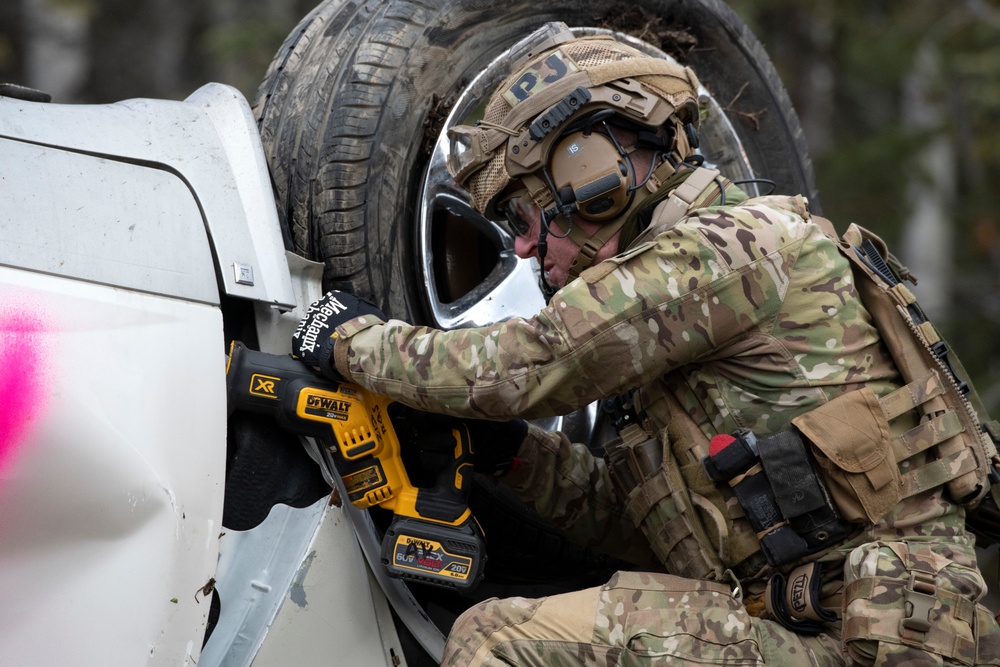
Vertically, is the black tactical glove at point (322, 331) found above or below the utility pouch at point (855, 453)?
above

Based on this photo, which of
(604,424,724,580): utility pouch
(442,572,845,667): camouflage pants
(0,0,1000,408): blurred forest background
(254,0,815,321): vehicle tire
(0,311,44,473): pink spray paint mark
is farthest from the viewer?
(0,0,1000,408): blurred forest background

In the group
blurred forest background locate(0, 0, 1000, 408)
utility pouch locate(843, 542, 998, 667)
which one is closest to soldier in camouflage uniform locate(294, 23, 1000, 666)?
utility pouch locate(843, 542, 998, 667)

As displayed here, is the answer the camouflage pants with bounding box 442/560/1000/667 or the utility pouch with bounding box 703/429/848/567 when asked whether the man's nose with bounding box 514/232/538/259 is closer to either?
the utility pouch with bounding box 703/429/848/567

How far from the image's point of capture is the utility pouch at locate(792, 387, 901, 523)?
2.38 metres

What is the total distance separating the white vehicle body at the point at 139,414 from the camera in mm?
1999

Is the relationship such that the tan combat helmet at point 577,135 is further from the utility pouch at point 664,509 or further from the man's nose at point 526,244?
the utility pouch at point 664,509

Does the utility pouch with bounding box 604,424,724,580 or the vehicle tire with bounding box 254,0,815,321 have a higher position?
the vehicle tire with bounding box 254,0,815,321

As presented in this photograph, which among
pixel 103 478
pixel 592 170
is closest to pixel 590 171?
pixel 592 170

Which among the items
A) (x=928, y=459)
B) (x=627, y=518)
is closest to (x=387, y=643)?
(x=627, y=518)

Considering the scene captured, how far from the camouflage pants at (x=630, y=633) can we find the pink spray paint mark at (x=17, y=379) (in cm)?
96

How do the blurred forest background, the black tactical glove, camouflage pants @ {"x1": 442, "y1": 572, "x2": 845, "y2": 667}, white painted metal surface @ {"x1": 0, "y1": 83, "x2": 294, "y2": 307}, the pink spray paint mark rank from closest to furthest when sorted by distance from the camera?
the pink spray paint mark, white painted metal surface @ {"x1": 0, "y1": 83, "x2": 294, "y2": 307}, camouflage pants @ {"x1": 442, "y1": 572, "x2": 845, "y2": 667}, the black tactical glove, the blurred forest background

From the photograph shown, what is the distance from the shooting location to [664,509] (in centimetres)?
258

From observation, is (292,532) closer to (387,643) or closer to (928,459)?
(387,643)

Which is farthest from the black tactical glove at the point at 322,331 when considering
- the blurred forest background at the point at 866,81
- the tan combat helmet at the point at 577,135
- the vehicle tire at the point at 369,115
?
the blurred forest background at the point at 866,81
